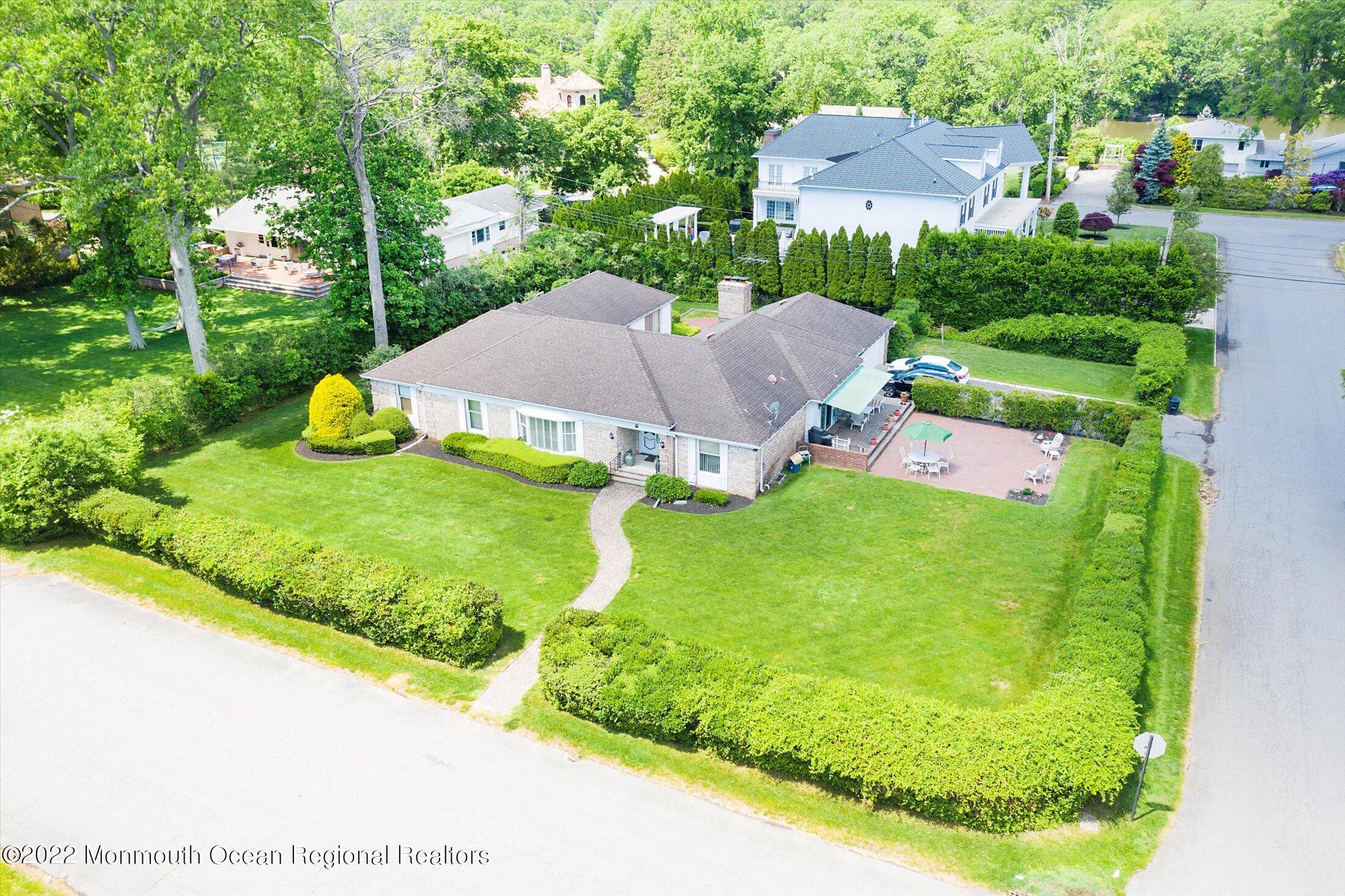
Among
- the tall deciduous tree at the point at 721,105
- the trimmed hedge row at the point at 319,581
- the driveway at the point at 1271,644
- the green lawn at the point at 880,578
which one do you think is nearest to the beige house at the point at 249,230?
the tall deciduous tree at the point at 721,105

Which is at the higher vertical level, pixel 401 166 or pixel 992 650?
pixel 401 166

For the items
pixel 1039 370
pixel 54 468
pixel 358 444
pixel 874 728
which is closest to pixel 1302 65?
Answer: pixel 1039 370

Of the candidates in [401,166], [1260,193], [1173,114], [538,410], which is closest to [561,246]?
[401,166]

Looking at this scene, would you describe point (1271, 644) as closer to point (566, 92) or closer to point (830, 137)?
point (830, 137)

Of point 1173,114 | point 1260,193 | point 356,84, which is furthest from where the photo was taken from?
point 1173,114

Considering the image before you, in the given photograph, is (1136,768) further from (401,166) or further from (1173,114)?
(1173,114)
